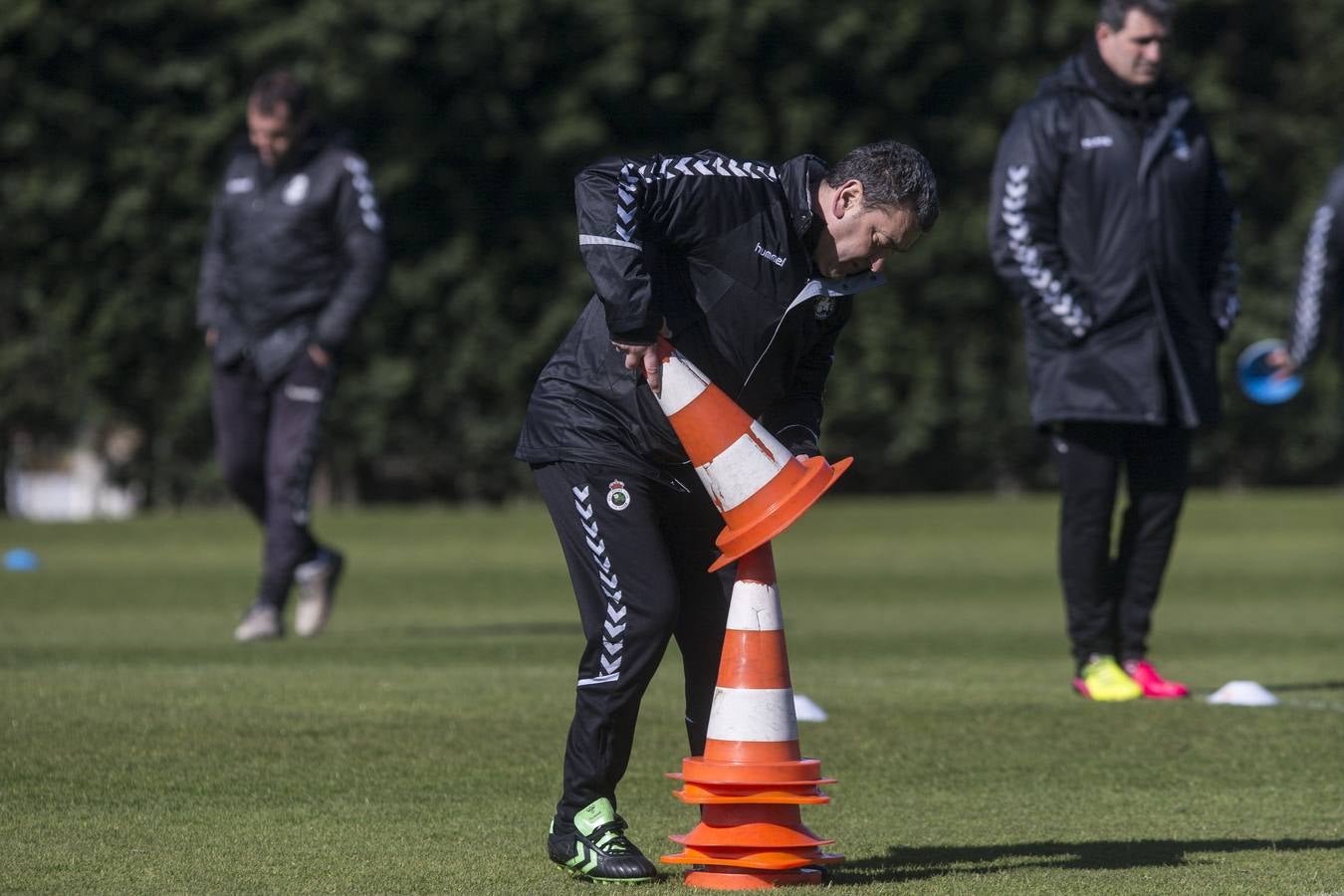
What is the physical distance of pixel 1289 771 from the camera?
6.29m

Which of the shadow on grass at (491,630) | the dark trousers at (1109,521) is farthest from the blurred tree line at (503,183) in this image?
the dark trousers at (1109,521)

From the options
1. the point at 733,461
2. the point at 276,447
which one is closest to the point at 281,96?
the point at 276,447

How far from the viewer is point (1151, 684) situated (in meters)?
7.78

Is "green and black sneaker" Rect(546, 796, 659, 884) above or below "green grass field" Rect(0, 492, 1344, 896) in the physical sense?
above

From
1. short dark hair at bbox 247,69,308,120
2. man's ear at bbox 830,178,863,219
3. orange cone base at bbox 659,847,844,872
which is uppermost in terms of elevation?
short dark hair at bbox 247,69,308,120

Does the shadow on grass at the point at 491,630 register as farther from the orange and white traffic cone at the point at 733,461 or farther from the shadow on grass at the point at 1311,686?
the orange and white traffic cone at the point at 733,461

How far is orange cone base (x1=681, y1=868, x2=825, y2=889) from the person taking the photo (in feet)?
15.2

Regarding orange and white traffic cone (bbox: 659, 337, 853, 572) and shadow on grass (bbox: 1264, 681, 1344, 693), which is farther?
shadow on grass (bbox: 1264, 681, 1344, 693)

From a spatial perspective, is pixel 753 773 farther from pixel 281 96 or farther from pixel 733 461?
pixel 281 96

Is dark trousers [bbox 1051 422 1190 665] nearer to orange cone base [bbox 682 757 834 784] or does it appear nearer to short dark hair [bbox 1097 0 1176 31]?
short dark hair [bbox 1097 0 1176 31]

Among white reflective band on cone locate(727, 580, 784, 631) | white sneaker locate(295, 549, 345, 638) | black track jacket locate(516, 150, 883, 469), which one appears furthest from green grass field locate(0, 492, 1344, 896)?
black track jacket locate(516, 150, 883, 469)

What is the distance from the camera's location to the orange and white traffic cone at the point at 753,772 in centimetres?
466

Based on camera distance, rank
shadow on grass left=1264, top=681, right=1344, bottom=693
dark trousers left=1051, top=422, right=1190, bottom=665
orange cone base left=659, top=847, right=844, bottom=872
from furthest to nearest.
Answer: shadow on grass left=1264, top=681, right=1344, bottom=693 → dark trousers left=1051, top=422, right=1190, bottom=665 → orange cone base left=659, top=847, right=844, bottom=872

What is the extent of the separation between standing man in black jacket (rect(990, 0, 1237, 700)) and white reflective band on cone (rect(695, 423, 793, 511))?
3.25m
